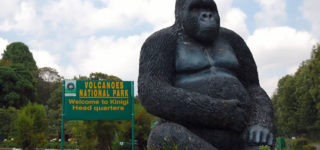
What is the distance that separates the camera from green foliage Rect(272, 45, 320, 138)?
79.9ft

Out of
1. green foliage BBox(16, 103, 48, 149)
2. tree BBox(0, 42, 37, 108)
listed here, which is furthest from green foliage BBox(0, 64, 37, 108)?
green foliage BBox(16, 103, 48, 149)

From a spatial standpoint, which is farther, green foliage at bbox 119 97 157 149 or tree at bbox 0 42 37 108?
tree at bbox 0 42 37 108

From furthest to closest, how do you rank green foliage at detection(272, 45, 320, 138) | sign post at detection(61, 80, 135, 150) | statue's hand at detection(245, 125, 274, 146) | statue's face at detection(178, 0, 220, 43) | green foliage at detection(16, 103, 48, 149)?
green foliage at detection(272, 45, 320, 138), green foliage at detection(16, 103, 48, 149), sign post at detection(61, 80, 135, 150), statue's face at detection(178, 0, 220, 43), statue's hand at detection(245, 125, 274, 146)

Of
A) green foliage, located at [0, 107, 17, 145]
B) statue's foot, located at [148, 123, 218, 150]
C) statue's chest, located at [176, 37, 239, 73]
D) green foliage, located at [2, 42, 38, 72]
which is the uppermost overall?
green foliage, located at [2, 42, 38, 72]

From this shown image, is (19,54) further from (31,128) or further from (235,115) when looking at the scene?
(235,115)

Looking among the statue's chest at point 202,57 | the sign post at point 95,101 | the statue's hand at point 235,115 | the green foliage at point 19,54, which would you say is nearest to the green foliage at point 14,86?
the green foliage at point 19,54

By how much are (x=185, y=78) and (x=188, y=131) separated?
1.98ft

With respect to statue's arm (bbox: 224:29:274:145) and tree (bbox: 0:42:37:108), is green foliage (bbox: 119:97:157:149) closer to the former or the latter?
statue's arm (bbox: 224:29:274:145)

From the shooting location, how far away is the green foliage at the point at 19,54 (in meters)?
43.2

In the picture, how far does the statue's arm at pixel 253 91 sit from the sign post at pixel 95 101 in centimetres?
993

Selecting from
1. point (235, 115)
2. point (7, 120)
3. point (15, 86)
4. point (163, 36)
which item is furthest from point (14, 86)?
point (235, 115)

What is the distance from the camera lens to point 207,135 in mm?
3533

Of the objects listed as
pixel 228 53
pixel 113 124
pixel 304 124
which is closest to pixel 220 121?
pixel 228 53

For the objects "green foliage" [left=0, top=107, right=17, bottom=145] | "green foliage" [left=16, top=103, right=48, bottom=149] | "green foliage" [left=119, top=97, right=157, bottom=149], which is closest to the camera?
"green foliage" [left=119, top=97, right=157, bottom=149]
